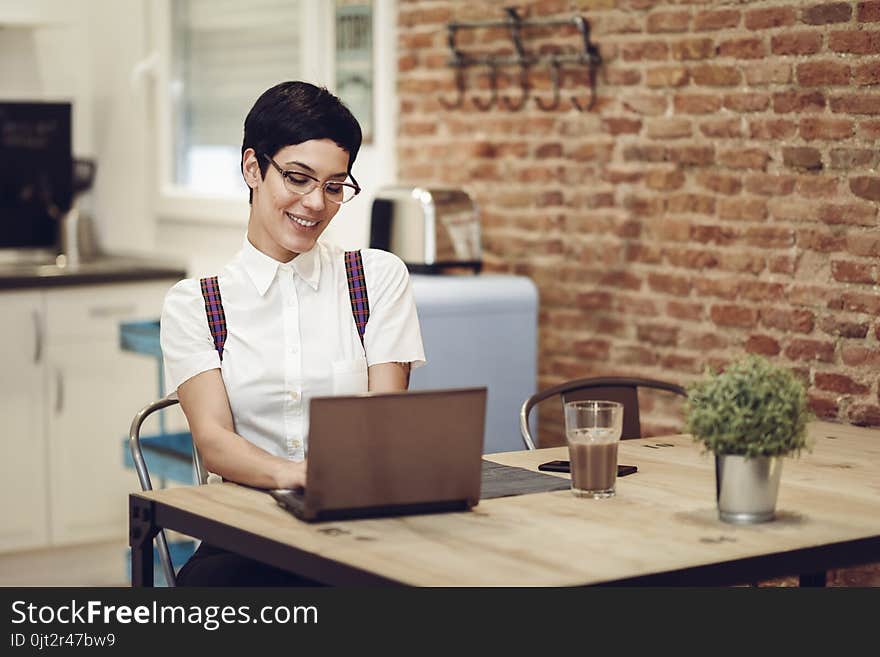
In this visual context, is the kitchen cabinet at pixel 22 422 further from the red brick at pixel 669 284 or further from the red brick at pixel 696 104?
the red brick at pixel 696 104

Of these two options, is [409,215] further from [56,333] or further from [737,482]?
[737,482]

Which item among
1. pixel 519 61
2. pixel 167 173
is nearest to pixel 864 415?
pixel 519 61

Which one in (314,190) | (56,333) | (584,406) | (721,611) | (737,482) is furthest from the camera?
(56,333)

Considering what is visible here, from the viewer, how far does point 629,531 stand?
84.1 inches

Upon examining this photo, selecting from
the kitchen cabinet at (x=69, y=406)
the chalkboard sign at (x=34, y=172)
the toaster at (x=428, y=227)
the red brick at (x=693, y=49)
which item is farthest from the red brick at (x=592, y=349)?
the chalkboard sign at (x=34, y=172)

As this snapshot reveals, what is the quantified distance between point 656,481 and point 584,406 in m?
0.24

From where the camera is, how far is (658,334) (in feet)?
12.5

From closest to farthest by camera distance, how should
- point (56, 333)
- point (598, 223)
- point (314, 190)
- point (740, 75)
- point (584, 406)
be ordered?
point (584, 406) < point (314, 190) < point (740, 75) < point (598, 223) < point (56, 333)

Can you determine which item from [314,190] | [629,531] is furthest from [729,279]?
[629,531]

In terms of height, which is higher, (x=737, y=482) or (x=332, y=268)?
(x=332, y=268)

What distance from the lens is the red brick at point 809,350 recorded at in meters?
3.34

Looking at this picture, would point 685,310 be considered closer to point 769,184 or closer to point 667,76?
point 769,184

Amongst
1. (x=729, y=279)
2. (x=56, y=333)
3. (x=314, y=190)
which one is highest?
(x=314, y=190)

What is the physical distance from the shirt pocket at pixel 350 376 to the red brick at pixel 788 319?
1.15m
